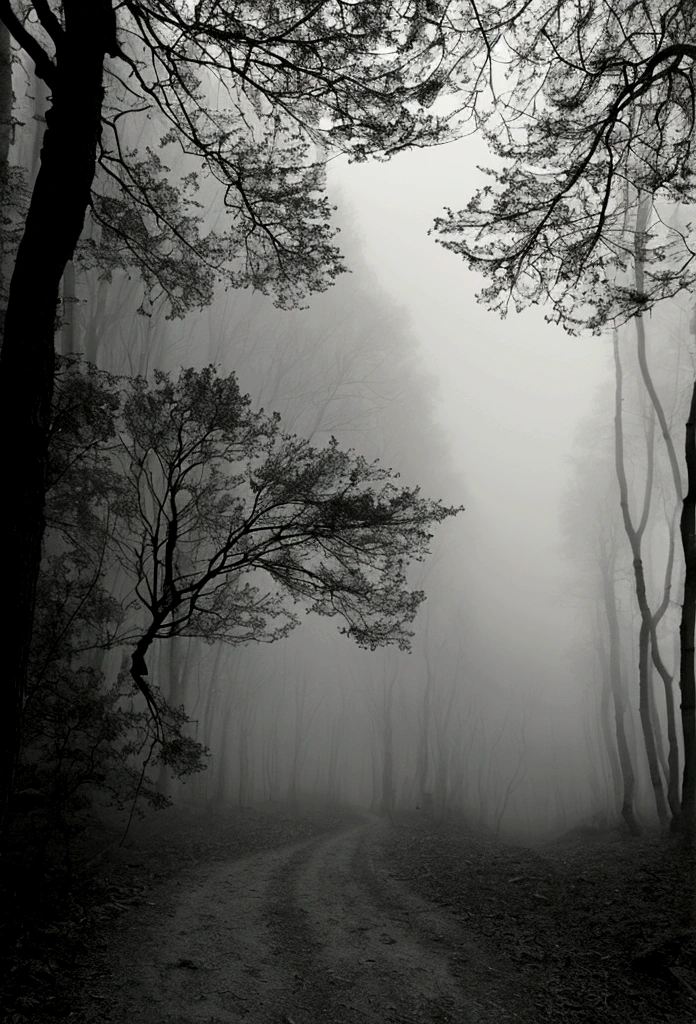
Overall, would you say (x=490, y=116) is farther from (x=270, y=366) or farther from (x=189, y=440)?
(x=270, y=366)

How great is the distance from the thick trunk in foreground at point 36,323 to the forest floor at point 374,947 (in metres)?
2.21

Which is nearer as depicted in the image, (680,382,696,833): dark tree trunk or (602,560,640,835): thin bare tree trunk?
(680,382,696,833): dark tree trunk

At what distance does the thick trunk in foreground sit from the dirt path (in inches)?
86.3

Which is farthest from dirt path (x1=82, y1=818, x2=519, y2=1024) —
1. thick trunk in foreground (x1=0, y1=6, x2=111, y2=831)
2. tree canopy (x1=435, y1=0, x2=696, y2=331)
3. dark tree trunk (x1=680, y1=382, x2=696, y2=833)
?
tree canopy (x1=435, y1=0, x2=696, y2=331)

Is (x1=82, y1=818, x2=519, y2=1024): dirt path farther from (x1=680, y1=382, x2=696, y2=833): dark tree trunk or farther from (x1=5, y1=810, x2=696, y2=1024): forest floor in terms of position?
(x1=680, y1=382, x2=696, y2=833): dark tree trunk

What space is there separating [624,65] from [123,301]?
1373 cm

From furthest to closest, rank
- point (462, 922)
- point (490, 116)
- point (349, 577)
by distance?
1. point (349, 577)
2. point (462, 922)
3. point (490, 116)

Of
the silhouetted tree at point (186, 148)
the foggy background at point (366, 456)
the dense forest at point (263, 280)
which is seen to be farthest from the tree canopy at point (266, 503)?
the foggy background at point (366, 456)

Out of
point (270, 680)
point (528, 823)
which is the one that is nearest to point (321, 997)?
point (270, 680)

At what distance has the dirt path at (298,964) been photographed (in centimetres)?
395

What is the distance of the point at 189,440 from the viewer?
236 inches

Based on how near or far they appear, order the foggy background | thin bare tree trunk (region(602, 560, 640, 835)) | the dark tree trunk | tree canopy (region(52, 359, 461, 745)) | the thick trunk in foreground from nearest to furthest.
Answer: the thick trunk in foreground < tree canopy (region(52, 359, 461, 745)) < the dark tree trunk < thin bare tree trunk (region(602, 560, 640, 835)) < the foggy background

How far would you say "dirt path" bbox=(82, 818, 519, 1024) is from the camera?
3947 millimetres

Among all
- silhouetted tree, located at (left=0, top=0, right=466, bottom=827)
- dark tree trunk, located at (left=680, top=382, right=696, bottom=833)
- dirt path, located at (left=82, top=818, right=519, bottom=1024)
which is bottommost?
dirt path, located at (left=82, top=818, right=519, bottom=1024)
